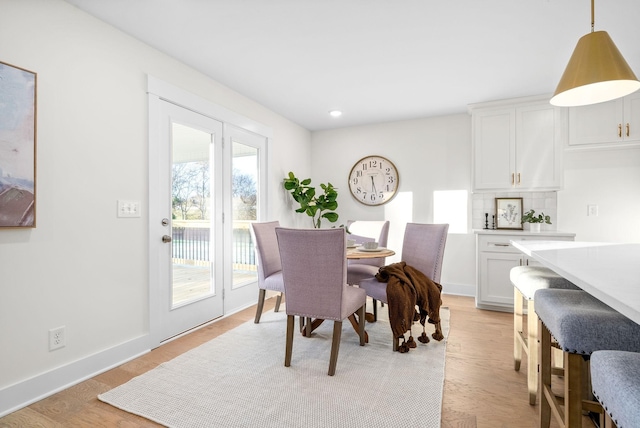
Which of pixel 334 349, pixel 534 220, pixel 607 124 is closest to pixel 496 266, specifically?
pixel 534 220

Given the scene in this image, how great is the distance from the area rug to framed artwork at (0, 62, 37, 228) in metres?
1.15

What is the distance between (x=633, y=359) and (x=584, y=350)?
276 mm

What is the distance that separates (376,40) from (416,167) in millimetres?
2279

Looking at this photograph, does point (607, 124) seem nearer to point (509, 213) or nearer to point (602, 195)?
point (602, 195)

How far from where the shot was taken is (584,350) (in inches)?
40.9

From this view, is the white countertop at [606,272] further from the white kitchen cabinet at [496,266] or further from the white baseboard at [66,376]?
the white baseboard at [66,376]

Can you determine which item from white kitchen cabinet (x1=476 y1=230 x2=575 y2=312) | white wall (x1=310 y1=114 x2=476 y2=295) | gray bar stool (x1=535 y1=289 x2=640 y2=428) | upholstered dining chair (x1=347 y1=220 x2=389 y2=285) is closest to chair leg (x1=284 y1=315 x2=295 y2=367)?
upholstered dining chair (x1=347 y1=220 x2=389 y2=285)

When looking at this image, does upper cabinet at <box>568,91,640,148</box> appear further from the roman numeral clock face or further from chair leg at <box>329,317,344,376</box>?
chair leg at <box>329,317,344,376</box>

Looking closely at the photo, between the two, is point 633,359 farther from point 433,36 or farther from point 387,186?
point 387,186

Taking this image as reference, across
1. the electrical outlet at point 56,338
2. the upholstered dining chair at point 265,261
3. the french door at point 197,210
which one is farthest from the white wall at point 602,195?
the electrical outlet at point 56,338

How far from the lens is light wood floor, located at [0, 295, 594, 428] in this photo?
1636mm

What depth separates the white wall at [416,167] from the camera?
13.5 ft

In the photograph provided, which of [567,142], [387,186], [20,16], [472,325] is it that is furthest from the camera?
[387,186]

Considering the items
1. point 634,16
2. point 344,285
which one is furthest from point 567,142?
point 344,285
